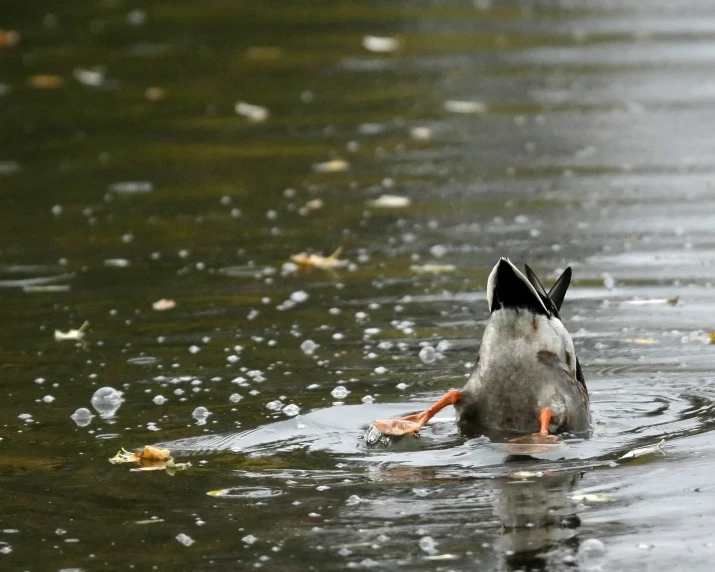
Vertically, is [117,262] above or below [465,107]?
below

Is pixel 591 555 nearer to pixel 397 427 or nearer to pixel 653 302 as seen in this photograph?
pixel 397 427

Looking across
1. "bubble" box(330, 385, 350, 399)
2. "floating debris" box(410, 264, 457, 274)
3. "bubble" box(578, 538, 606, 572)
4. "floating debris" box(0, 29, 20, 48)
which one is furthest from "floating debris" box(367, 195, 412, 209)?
"floating debris" box(0, 29, 20, 48)

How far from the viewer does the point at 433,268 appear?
953 centimetres

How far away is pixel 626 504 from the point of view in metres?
5.48

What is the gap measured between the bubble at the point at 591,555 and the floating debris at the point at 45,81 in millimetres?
12086

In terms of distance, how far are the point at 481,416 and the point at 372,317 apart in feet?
6.87

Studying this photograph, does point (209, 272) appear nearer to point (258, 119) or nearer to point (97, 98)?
point (258, 119)

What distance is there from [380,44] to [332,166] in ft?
18.9

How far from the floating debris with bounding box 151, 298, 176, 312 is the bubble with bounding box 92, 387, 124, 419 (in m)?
1.71

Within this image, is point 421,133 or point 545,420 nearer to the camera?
point 545,420

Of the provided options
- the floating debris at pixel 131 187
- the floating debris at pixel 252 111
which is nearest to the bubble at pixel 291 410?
the floating debris at pixel 131 187

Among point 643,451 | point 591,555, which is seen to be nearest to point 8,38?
point 643,451

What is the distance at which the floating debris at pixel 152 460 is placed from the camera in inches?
242

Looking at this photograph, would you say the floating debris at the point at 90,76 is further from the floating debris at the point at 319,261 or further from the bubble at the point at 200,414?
the bubble at the point at 200,414
